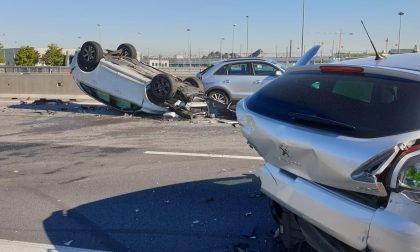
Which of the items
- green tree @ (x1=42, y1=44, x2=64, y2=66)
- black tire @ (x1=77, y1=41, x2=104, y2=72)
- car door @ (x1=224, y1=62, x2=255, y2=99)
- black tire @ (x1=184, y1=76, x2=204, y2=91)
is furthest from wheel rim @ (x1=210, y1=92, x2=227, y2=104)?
green tree @ (x1=42, y1=44, x2=64, y2=66)

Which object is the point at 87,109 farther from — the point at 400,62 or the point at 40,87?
the point at 400,62

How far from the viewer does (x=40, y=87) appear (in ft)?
67.8

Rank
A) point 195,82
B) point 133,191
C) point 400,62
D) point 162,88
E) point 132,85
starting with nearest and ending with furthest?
point 400,62, point 133,191, point 162,88, point 132,85, point 195,82

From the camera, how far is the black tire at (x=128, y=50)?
1438cm

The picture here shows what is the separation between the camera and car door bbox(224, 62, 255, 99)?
14.0 metres

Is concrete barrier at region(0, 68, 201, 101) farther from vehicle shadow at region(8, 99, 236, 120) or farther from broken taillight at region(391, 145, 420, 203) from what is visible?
broken taillight at region(391, 145, 420, 203)

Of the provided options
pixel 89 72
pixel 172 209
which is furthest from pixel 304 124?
pixel 89 72

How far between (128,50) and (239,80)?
354 centimetres

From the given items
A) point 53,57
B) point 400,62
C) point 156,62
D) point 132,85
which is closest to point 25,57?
point 53,57

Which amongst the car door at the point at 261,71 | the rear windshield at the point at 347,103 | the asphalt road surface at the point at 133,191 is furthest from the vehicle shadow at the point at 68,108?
the rear windshield at the point at 347,103

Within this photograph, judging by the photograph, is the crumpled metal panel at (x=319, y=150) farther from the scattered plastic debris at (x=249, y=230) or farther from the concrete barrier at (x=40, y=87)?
the concrete barrier at (x=40, y=87)

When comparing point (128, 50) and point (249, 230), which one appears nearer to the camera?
point (249, 230)

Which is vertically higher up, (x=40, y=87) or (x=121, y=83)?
(x=121, y=83)

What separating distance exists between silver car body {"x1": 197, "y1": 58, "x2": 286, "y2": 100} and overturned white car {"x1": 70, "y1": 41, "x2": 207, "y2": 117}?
2.87ft
